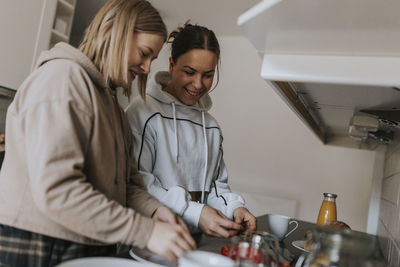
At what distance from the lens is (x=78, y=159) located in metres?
0.63

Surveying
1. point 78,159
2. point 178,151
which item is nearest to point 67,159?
point 78,159

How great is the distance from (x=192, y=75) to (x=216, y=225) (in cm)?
52

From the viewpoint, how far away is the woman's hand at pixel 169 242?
2.01ft

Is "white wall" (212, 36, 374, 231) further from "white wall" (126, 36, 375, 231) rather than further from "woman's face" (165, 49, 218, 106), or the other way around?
"woman's face" (165, 49, 218, 106)

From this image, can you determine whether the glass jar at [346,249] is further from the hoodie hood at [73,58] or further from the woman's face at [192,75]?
the woman's face at [192,75]

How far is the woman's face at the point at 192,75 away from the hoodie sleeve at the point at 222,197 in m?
0.26

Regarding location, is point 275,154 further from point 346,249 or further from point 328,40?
point 346,249

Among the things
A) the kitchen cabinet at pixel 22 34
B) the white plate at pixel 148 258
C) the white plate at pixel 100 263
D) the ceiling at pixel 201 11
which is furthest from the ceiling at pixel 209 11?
the white plate at pixel 100 263

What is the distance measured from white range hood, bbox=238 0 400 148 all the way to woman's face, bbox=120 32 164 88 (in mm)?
293

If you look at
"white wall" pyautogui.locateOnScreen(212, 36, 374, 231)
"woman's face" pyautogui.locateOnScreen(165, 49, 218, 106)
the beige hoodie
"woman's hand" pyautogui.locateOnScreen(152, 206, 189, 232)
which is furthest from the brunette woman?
"white wall" pyautogui.locateOnScreen(212, 36, 374, 231)

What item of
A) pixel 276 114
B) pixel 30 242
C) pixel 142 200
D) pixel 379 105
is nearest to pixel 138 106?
pixel 142 200

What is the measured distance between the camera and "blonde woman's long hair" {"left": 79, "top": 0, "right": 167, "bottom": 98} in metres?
0.81

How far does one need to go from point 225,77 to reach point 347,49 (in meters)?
2.61

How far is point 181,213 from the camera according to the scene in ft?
3.36
